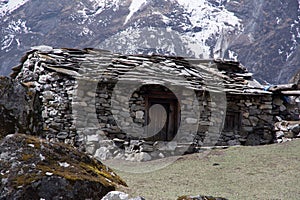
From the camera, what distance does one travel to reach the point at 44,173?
4711 millimetres

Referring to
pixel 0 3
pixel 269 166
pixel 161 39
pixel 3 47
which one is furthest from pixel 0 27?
pixel 269 166

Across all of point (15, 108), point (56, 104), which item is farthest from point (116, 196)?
point (56, 104)

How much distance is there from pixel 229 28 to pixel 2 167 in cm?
7221

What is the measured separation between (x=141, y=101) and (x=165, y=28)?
69294 mm

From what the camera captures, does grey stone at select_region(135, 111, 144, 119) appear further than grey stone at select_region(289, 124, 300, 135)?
No

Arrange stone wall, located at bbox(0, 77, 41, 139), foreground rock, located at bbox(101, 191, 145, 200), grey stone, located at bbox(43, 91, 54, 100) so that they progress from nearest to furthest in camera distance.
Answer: foreground rock, located at bbox(101, 191, 145, 200)
stone wall, located at bbox(0, 77, 41, 139)
grey stone, located at bbox(43, 91, 54, 100)

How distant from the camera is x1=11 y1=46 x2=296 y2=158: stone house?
1216cm

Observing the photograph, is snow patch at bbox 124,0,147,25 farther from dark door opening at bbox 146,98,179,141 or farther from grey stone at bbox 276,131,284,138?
grey stone at bbox 276,131,284,138

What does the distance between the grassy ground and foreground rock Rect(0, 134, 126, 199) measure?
0.68 metres

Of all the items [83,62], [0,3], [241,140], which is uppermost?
[0,3]

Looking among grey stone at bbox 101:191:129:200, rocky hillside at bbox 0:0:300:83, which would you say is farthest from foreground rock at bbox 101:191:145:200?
rocky hillside at bbox 0:0:300:83

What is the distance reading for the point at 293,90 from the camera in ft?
46.5

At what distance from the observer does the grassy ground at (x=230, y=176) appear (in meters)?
6.34

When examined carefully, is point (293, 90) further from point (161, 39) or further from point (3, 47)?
point (3, 47)
